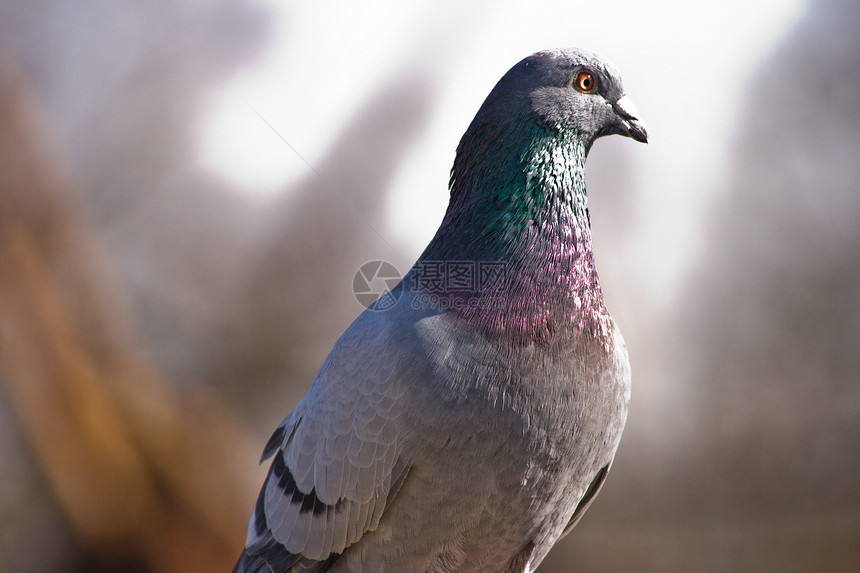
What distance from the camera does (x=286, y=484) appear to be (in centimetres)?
237

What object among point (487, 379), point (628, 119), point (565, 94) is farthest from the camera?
point (628, 119)

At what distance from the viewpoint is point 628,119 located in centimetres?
232

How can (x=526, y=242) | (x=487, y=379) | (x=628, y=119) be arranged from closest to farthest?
(x=487, y=379) < (x=526, y=242) < (x=628, y=119)

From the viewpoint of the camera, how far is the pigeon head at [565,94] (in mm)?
2123

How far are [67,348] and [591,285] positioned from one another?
3.04 m

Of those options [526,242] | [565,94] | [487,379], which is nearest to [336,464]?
[487,379]

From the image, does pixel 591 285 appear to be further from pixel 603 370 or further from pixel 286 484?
pixel 286 484

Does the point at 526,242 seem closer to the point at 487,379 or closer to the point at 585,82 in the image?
the point at 487,379

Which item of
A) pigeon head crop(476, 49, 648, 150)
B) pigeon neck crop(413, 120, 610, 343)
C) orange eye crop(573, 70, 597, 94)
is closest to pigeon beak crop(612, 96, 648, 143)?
pigeon head crop(476, 49, 648, 150)

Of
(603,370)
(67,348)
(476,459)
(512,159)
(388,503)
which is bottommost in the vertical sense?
(67,348)

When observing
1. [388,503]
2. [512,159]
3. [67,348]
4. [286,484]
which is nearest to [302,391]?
[67,348]

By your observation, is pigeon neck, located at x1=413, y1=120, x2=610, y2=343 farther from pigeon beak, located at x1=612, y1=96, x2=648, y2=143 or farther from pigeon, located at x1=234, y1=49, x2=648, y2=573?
pigeon beak, located at x1=612, y1=96, x2=648, y2=143

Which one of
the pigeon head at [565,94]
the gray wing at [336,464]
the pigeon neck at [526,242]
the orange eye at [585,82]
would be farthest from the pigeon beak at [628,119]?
the gray wing at [336,464]

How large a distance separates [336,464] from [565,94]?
1.34m
